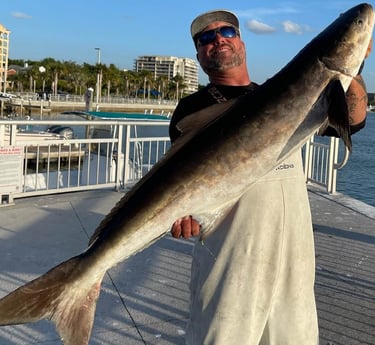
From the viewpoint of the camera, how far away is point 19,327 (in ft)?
12.6

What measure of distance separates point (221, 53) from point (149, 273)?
295cm

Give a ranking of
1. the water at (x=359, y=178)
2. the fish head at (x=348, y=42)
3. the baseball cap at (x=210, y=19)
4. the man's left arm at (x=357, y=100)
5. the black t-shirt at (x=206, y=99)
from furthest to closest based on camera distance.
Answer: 1. the water at (x=359, y=178)
2. the baseball cap at (x=210, y=19)
3. the black t-shirt at (x=206, y=99)
4. the man's left arm at (x=357, y=100)
5. the fish head at (x=348, y=42)

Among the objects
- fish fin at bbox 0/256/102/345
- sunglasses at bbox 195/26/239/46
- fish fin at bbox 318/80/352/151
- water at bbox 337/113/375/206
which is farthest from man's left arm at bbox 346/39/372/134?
water at bbox 337/113/375/206

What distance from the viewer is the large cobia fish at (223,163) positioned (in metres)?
2.32

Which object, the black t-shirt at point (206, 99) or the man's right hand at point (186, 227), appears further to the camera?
the black t-shirt at point (206, 99)

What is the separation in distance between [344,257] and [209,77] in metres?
3.67

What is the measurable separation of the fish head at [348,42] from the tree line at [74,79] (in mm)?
103370

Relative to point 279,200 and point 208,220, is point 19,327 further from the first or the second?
point 279,200

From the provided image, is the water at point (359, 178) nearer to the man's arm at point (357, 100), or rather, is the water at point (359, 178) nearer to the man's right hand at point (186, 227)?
the man's arm at point (357, 100)

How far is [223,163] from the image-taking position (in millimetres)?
2373

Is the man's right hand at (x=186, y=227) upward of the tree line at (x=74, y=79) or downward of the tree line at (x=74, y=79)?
downward

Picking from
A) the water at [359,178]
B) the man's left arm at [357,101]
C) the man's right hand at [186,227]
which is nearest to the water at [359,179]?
the water at [359,178]

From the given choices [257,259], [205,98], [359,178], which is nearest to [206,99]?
[205,98]

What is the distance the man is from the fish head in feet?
0.57
